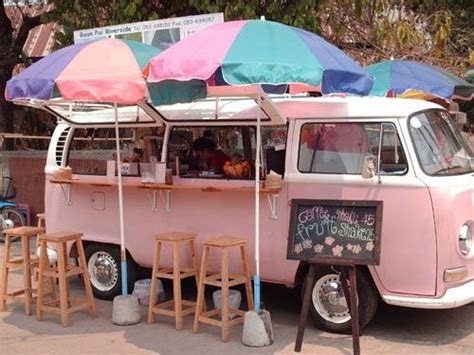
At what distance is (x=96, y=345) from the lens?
5.90m

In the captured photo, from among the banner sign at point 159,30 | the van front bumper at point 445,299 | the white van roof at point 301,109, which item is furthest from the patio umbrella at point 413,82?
the van front bumper at point 445,299

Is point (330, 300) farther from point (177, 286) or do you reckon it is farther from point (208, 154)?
point (208, 154)

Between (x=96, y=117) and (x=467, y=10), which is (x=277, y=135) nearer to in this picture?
(x=96, y=117)

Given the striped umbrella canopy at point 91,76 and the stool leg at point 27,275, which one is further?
the stool leg at point 27,275

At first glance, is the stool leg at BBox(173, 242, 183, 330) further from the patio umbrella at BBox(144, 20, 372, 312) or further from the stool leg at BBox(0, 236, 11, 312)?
the stool leg at BBox(0, 236, 11, 312)

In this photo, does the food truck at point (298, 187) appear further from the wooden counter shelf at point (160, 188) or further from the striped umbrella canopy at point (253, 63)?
the striped umbrella canopy at point (253, 63)

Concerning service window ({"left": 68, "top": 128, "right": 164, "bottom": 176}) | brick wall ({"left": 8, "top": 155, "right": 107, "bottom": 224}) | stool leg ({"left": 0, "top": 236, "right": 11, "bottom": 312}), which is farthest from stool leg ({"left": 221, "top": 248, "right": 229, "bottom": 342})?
brick wall ({"left": 8, "top": 155, "right": 107, "bottom": 224})

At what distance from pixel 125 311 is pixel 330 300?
1.94 meters

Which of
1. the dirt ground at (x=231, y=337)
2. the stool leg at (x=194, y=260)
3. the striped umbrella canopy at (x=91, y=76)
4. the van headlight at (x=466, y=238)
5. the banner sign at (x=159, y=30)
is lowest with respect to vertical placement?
the dirt ground at (x=231, y=337)

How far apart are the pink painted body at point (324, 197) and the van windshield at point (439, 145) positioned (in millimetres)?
89

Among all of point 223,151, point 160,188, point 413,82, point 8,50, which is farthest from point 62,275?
point 8,50

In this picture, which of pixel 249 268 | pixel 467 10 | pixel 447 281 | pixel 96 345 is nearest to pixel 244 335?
pixel 249 268

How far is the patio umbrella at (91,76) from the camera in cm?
549

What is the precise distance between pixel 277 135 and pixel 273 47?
1.30m
